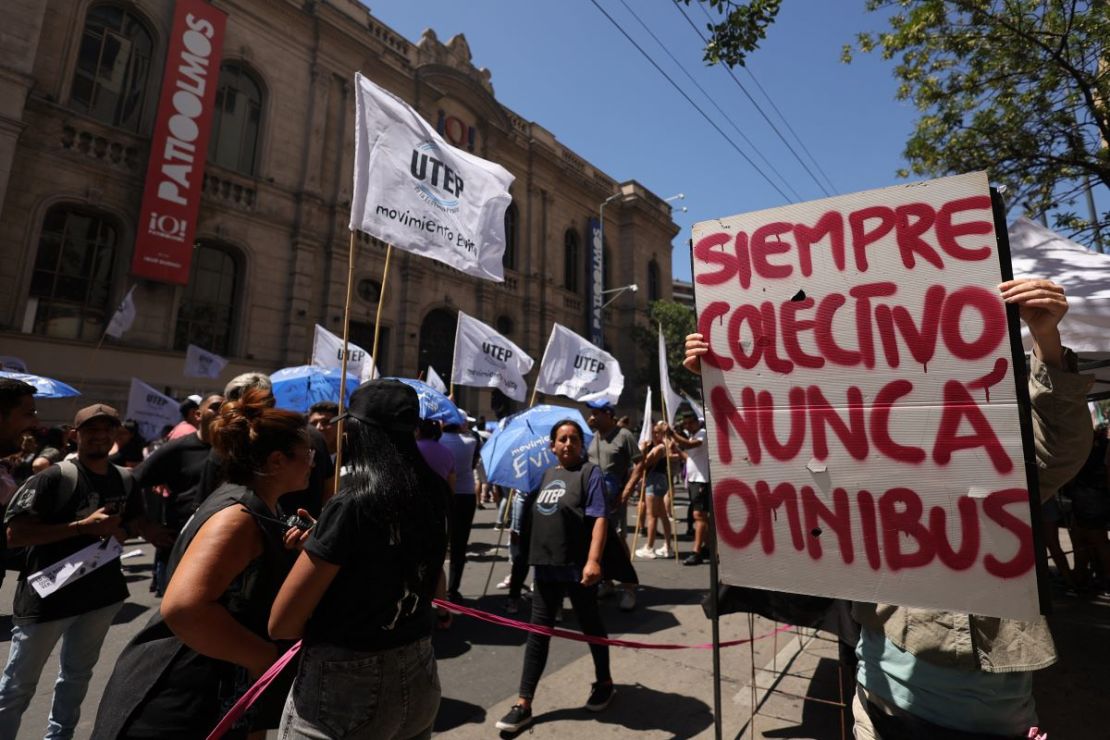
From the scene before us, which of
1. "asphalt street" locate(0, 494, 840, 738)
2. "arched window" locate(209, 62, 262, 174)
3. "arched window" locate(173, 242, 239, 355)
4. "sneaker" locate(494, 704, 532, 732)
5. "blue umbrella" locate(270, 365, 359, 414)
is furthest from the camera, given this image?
"arched window" locate(209, 62, 262, 174)

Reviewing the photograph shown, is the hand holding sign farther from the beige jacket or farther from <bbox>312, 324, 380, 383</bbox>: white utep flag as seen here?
<bbox>312, 324, 380, 383</bbox>: white utep flag

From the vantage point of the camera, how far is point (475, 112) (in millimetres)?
20938

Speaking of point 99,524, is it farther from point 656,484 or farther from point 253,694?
point 656,484

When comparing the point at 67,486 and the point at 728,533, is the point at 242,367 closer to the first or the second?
the point at 67,486

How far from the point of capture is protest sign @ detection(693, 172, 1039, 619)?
5.60ft

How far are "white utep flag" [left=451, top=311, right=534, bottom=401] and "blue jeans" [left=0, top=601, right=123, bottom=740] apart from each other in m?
5.30

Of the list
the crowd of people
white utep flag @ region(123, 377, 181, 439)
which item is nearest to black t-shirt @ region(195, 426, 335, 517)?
the crowd of people

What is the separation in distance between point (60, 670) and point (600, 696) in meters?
2.76

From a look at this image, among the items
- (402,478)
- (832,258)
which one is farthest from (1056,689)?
(402,478)

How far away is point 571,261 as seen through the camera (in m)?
26.2

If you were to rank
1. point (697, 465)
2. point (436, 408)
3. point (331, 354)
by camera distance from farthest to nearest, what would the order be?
point (331, 354), point (697, 465), point (436, 408)

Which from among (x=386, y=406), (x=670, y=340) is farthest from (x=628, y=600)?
(x=670, y=340)

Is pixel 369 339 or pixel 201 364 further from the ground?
pixel 369 339

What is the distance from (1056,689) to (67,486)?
19.5ft
